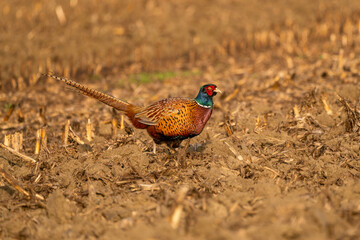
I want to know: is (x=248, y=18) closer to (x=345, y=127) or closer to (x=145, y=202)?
(x=345, y=127)

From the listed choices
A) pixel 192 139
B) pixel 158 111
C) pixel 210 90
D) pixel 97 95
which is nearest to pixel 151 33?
pixel 192 139

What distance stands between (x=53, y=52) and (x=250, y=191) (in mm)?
8612

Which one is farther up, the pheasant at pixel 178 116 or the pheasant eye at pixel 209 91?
the pheasant eye at pixel 209 91

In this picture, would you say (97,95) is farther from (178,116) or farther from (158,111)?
(178,116)

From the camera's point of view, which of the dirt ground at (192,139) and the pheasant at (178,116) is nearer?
the dirt ground at (192,139)

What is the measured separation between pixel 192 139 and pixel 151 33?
25.6ft

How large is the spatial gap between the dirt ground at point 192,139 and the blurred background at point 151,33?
5 cm

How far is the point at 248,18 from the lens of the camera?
1451cm

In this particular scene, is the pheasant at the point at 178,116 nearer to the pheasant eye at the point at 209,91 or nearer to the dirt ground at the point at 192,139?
the pheasant eye at the point at 209,91

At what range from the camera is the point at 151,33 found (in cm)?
1322

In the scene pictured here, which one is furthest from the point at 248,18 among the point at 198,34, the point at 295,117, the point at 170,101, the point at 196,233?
the point at 196,233

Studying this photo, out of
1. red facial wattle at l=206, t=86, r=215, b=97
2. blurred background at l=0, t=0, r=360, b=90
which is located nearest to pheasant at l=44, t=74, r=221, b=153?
red facial wattle at l=206, t=86, r=215, b=97

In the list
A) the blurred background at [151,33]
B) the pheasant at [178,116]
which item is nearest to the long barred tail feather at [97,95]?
the pheasant at [178,116]

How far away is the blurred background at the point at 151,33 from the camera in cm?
1145
